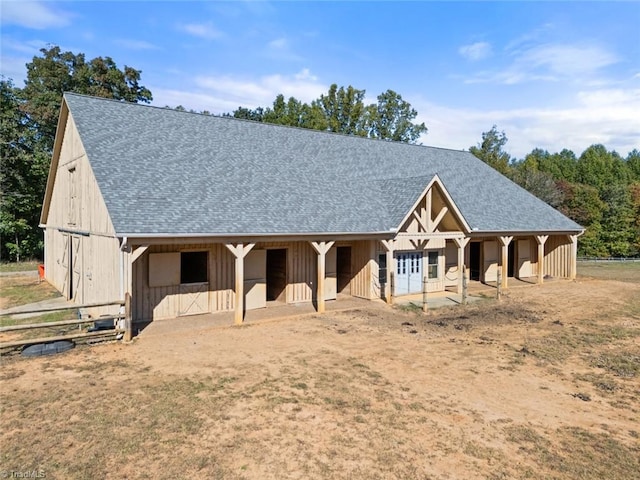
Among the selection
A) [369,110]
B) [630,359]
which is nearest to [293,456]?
[630,359]

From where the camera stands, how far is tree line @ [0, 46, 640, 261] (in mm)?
29984

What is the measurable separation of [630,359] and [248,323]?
985cm

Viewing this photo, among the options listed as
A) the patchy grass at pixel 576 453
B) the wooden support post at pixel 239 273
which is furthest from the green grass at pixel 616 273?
the wooden support post at pixel 239 273

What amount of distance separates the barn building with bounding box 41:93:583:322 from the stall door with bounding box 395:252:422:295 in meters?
0.05

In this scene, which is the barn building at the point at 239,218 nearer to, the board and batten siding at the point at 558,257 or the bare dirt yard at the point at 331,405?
the board and batten siding at the point at 558,257

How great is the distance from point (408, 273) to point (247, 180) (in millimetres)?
7729

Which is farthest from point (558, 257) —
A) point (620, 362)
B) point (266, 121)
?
point (266, 121)

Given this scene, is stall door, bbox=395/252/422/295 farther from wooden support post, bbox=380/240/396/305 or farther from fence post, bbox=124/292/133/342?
fence post, bbox=124/292/133/342

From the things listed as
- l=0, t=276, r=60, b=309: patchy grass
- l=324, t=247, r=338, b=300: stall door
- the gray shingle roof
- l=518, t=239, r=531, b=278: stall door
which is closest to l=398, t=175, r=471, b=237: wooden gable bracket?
the gray shingle roof

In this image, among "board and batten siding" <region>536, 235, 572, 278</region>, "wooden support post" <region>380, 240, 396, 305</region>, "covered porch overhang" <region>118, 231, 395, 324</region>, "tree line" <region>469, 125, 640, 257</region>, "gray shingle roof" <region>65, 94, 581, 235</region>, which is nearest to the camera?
"covered porch overhang" <region>118, 231, 395, 324</region>

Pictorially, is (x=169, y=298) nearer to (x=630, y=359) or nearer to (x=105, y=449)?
(x=105, y=449)

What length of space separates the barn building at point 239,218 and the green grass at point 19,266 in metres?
7.47

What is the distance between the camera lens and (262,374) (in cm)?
907

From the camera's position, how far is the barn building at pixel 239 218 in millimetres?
12953
